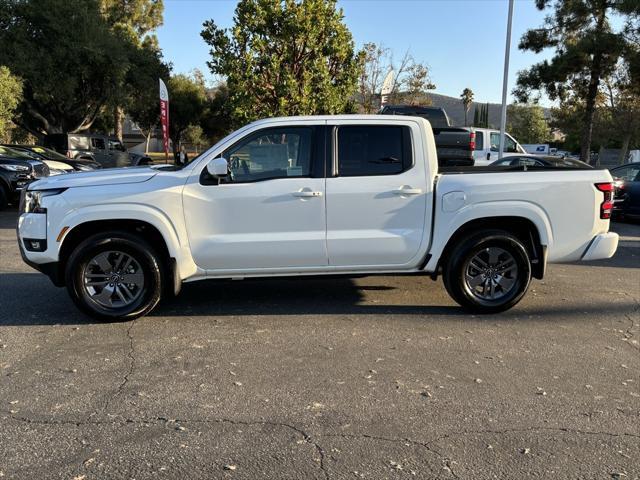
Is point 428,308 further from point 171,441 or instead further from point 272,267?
point 171,441

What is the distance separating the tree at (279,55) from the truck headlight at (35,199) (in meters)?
11.4

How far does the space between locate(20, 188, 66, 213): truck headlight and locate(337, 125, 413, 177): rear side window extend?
2.69 meters

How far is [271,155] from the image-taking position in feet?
17.0

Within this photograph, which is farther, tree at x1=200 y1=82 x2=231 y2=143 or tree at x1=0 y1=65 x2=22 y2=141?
tree at x1=200 y1=82 x2=231 y2=143

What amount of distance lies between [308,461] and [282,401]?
71 cm

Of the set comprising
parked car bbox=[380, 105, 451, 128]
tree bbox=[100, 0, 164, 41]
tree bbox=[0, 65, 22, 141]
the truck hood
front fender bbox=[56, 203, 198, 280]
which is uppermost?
tree bbox=[100, 0, 164, 41]

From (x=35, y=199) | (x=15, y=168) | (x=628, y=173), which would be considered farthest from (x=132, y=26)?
(x=35, y=199)

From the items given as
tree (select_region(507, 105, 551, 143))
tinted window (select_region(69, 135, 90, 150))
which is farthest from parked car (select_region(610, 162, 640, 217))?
tree (select_region(507, 105, 551, 143))

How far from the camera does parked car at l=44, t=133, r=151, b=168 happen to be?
2098cm

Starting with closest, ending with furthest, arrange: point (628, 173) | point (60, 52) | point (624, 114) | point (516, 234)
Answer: point (516, 234) → point (628, 173) → point (60, 52) → point (624, 114)

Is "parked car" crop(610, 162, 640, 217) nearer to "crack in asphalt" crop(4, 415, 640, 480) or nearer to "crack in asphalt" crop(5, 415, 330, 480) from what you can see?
"crack in asphalt" crop(4, 415, 640, 480)

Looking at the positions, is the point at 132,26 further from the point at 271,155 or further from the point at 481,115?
the point at 481,115

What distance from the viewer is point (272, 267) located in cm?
521

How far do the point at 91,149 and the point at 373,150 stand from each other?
19429 millimetres
